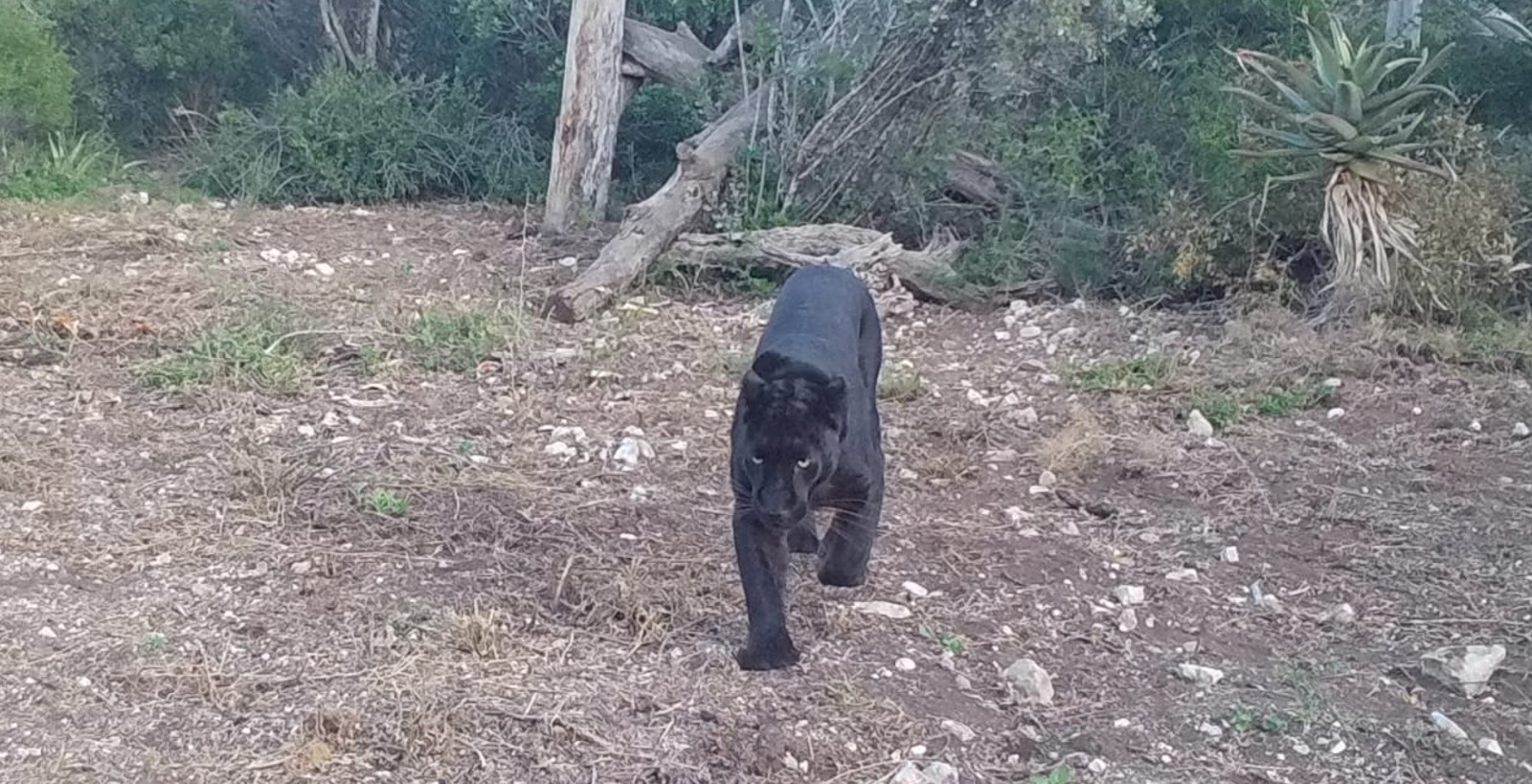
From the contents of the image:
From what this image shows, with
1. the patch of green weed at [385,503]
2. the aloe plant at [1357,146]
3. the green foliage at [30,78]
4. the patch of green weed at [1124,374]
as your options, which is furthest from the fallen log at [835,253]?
the green foliage at [30,78]

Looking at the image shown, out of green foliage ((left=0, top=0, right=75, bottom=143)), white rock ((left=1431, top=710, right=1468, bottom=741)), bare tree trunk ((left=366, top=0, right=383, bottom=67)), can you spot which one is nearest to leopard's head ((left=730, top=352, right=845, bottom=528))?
white rock ((left=1431, top=710, right=1468, bottom=741))

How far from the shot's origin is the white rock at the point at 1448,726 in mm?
4070

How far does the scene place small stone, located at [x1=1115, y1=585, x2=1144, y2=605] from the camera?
15.9ft

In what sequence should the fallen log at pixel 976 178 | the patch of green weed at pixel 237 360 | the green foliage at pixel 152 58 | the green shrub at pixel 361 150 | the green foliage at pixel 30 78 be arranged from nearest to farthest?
the patch of green weed at pixel 237 360 < the fallen log at pixel 976 178 < the green foliage at pixel 30 78 < the green shrub at pixel 361 150 < the green foliage at pixel 152 58

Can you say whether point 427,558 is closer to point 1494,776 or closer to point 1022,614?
point 1022,614

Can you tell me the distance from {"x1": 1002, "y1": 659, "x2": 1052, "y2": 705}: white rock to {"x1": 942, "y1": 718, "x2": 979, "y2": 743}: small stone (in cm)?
23

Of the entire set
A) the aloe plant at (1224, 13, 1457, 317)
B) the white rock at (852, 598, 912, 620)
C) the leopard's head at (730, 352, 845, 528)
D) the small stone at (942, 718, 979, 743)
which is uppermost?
the aloe plant at (1224, 13, 1457, 317)

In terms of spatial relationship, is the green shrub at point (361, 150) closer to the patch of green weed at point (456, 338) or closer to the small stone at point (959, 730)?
the patch of green weed at point (456, 338)

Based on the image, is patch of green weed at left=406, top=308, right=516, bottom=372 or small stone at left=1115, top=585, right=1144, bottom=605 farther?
patch of green weed at left=406, top=308, right=516, bottom=372

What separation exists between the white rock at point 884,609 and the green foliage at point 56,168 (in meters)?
7.38

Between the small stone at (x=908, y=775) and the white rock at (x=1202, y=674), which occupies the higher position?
the white rock at (x=1202, y=674)

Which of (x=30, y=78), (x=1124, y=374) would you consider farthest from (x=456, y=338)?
(x=30, y=78)

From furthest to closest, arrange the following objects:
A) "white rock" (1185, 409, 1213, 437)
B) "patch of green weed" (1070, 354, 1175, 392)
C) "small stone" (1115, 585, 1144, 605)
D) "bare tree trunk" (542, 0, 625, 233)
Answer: "bare tree trunk" (542, 0, 625, 233) → "patch of green weed" (1070, 354, 1175, 392) → "white rock" (1185, 409, 1213, 437) → "small stone" (1115, 585, 1144, 605)

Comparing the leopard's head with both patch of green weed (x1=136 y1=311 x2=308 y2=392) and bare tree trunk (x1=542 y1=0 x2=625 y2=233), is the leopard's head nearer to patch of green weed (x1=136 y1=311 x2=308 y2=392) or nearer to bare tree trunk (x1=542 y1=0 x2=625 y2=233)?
patch of green weed (x1=136 y1=311 x2=308 y2=392)
